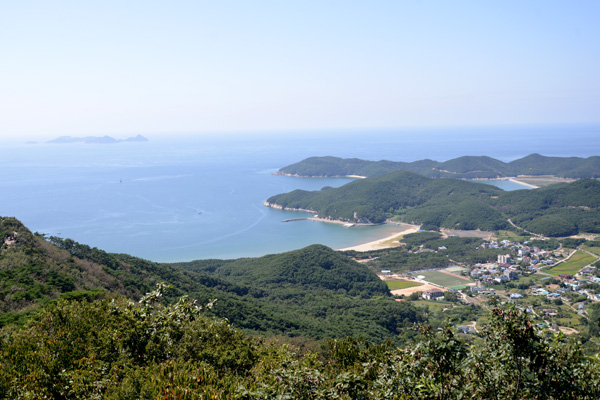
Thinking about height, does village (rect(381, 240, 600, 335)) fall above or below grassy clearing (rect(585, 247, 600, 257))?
below

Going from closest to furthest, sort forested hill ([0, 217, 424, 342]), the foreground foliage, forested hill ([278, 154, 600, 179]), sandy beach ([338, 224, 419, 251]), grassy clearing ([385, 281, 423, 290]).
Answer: the foreground foliage
forested hill ([0, 217, 424, 342])
grassy clearing ([385, 281, 423, 290])
sandy beach ([338, 224, 419, 251])
forested hill ([278, 154, 600, 179])

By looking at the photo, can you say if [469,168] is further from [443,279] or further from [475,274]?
[443,279]

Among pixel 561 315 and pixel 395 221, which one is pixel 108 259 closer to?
pixel 561 315

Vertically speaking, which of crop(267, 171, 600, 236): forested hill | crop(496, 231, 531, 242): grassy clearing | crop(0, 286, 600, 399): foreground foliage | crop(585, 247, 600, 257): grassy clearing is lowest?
crop(496, 231, 531, 242): grassy clearing

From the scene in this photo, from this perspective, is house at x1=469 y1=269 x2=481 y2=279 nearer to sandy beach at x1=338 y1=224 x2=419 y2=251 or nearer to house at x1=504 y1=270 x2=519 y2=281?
house at x1=504 y1=270 x2=519 y2=281

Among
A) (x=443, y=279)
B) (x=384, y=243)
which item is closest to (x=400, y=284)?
(x=443, y=279)

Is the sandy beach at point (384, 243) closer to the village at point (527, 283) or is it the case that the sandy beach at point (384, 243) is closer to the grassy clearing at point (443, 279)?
the village at point (527, 283)

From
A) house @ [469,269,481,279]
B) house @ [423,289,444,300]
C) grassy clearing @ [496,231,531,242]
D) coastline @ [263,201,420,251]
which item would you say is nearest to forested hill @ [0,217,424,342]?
house @ [423,289,444,300]
